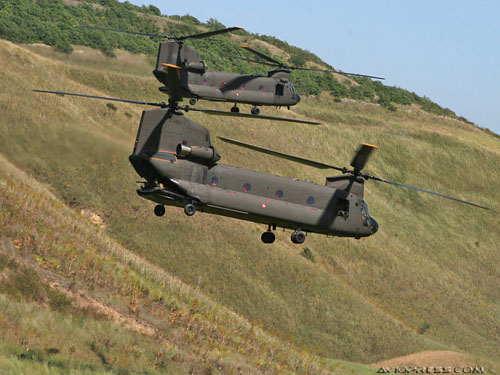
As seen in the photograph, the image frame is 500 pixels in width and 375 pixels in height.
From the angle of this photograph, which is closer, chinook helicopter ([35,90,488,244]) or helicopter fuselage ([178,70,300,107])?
chinook helicopter ([35,90,488,244])

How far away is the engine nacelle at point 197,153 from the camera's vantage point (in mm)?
25438

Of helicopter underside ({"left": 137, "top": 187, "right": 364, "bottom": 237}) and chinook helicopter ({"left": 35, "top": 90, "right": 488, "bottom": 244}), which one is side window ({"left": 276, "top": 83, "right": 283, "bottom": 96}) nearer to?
chinook helicopter ({"left": 35, "top": 90, "right": 488, "bottom": 244})

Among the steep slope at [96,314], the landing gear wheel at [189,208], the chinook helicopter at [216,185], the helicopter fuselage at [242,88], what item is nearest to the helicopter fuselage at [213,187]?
the chinook helicopter at [216,185]

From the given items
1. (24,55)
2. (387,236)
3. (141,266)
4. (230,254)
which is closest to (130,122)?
(24,55)

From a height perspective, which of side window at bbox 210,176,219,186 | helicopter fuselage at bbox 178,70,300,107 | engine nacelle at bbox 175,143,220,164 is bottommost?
side window at bbox 210,176,219,186

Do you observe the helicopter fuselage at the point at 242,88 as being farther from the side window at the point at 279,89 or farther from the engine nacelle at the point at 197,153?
the engine nacelle at the point at 197,153

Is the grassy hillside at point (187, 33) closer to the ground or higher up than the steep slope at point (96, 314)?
higher up

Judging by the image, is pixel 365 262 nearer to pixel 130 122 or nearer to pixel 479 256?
pixel 479 256

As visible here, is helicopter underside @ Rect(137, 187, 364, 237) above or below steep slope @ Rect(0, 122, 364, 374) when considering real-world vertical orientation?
above

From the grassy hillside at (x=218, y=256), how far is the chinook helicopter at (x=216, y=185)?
6.57ft

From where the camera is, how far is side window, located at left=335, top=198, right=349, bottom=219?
29.1m

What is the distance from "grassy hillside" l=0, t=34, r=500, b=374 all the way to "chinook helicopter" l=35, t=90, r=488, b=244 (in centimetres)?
200

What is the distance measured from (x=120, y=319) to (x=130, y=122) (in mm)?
31913

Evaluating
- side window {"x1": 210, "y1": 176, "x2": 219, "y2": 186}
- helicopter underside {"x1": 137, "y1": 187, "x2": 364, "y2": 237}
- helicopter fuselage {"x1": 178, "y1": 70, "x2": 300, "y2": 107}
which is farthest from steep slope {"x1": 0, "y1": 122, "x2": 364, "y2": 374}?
helicopter fuselage {"x1": 178, "y1": 70, "x2": 300, "y2": 107}
